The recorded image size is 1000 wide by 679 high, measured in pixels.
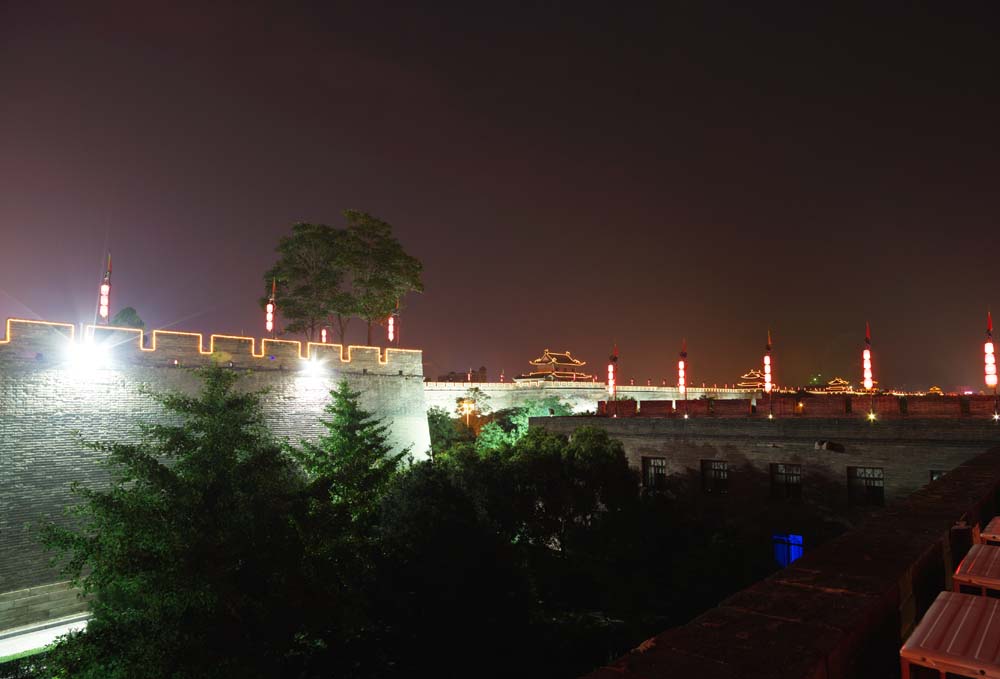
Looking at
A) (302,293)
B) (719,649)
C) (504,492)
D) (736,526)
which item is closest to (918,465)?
(736,526)

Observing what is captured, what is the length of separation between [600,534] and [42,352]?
50.7ft

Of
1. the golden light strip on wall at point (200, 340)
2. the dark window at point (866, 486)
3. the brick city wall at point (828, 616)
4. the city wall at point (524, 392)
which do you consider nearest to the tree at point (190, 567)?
the brick city wall at point (828, 616)

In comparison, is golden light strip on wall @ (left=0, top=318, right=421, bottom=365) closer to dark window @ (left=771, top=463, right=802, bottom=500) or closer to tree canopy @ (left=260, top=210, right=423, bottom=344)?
tree canopy @ (left=260, top=210, right=423, bottom=344)

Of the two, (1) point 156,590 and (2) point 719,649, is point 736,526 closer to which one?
(1) point 156,590

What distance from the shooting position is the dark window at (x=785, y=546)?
55.3ft

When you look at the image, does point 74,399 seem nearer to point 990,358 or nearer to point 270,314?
point 270,314

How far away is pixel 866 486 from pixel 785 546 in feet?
9.20

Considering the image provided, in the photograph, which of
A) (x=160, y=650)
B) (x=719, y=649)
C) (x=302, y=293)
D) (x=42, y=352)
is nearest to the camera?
(x=719, y=649)

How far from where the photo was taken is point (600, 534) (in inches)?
634

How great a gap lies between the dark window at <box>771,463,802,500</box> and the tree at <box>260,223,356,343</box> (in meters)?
19.3

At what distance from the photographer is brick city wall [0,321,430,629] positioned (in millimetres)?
14133

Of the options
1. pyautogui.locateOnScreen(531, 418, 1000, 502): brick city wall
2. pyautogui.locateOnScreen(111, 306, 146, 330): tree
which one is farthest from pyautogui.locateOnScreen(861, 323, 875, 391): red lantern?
pyautogui.locateOnScreen(111, 306, 146, 330): tree

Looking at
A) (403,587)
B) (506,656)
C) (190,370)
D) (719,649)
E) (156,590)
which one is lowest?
(506,656)

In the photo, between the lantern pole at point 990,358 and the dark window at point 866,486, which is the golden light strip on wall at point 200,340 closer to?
the dark window at point 866,486
